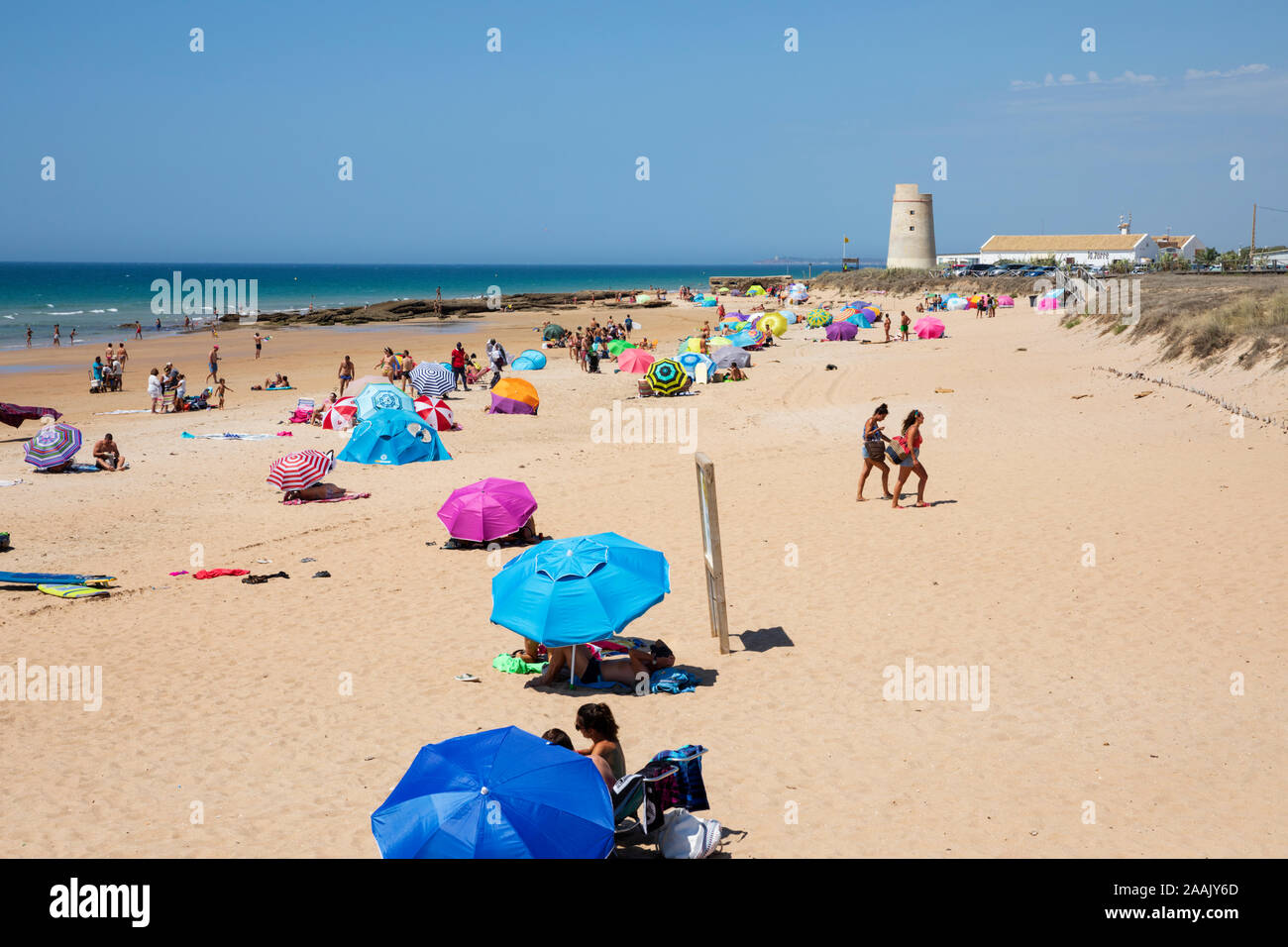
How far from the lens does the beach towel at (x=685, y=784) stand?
5590 mm

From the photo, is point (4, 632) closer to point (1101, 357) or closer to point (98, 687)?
point (98, 687)

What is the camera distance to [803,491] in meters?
14.7

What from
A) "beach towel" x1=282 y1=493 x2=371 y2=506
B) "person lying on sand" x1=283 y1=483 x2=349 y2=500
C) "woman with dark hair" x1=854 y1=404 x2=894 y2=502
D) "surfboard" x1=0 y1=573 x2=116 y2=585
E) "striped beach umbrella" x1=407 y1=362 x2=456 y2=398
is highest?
"striped beach umbrella" x1=407 y1=362 x2=456 y2=398

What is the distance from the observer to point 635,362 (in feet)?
102

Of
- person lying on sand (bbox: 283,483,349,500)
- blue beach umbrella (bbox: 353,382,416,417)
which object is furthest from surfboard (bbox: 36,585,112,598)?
blue beach umbrella (bbox: 353,382,416,417)

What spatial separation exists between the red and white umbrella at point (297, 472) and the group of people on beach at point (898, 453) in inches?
314

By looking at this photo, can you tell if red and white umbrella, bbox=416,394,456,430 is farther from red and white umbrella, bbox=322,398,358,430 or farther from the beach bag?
the beach bag

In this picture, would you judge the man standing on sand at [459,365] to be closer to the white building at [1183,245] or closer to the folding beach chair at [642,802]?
the folding beach chair at [642,802]

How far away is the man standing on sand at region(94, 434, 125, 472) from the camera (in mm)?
16938

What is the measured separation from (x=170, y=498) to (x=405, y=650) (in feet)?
26.9

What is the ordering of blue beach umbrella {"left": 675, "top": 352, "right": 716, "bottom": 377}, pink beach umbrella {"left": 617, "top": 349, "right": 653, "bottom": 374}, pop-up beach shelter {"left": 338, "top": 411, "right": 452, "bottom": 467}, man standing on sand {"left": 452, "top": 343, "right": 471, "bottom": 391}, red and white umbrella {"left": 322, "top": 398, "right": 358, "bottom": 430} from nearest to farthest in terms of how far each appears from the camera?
pop-up beach shelter {"left": 338, "top": 411, "right": 452, "bottom": 467} → red and white umbrella {"left": 322, "top": 398, "right": 358, "bottom": 430} → man standing on sand {"left": 452, "top": 343, "right": 471, "bottom": 391} → blue beach umbrella {"left": 675, "top": 352, "right": 716, "bottom": 377} → pink beach umbrella {"left": 617, "top": 349, "right": 653, "bottom": 374}

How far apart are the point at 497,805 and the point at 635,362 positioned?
26.8 metres

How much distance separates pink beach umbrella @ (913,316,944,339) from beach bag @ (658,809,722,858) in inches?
1401

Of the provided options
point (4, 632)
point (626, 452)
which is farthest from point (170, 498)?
point (626, 452)
